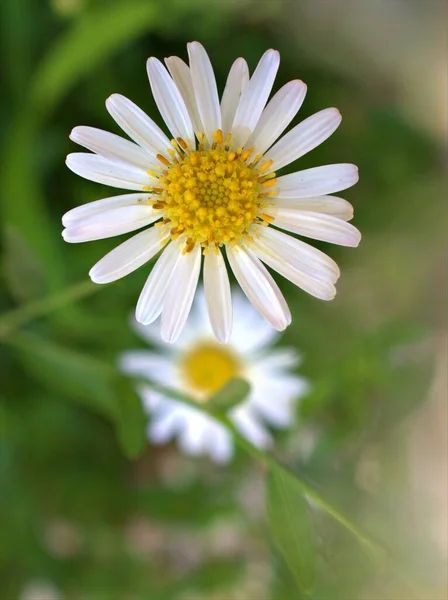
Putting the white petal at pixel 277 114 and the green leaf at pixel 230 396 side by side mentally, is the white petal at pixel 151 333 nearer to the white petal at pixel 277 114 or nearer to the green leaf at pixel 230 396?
the green leaf at pixel 230 396

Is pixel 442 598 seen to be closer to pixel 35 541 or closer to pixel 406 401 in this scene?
pixel 406 401

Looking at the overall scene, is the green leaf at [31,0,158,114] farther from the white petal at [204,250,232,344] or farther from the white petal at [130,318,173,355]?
the white petal at [204,250,232,344]

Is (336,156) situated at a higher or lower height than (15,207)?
higher

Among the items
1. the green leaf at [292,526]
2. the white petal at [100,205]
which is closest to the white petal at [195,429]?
the green leaf at [292,526]

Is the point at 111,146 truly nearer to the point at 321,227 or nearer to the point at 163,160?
the point at 163,160

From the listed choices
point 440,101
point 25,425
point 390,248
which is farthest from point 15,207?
point 440,101
